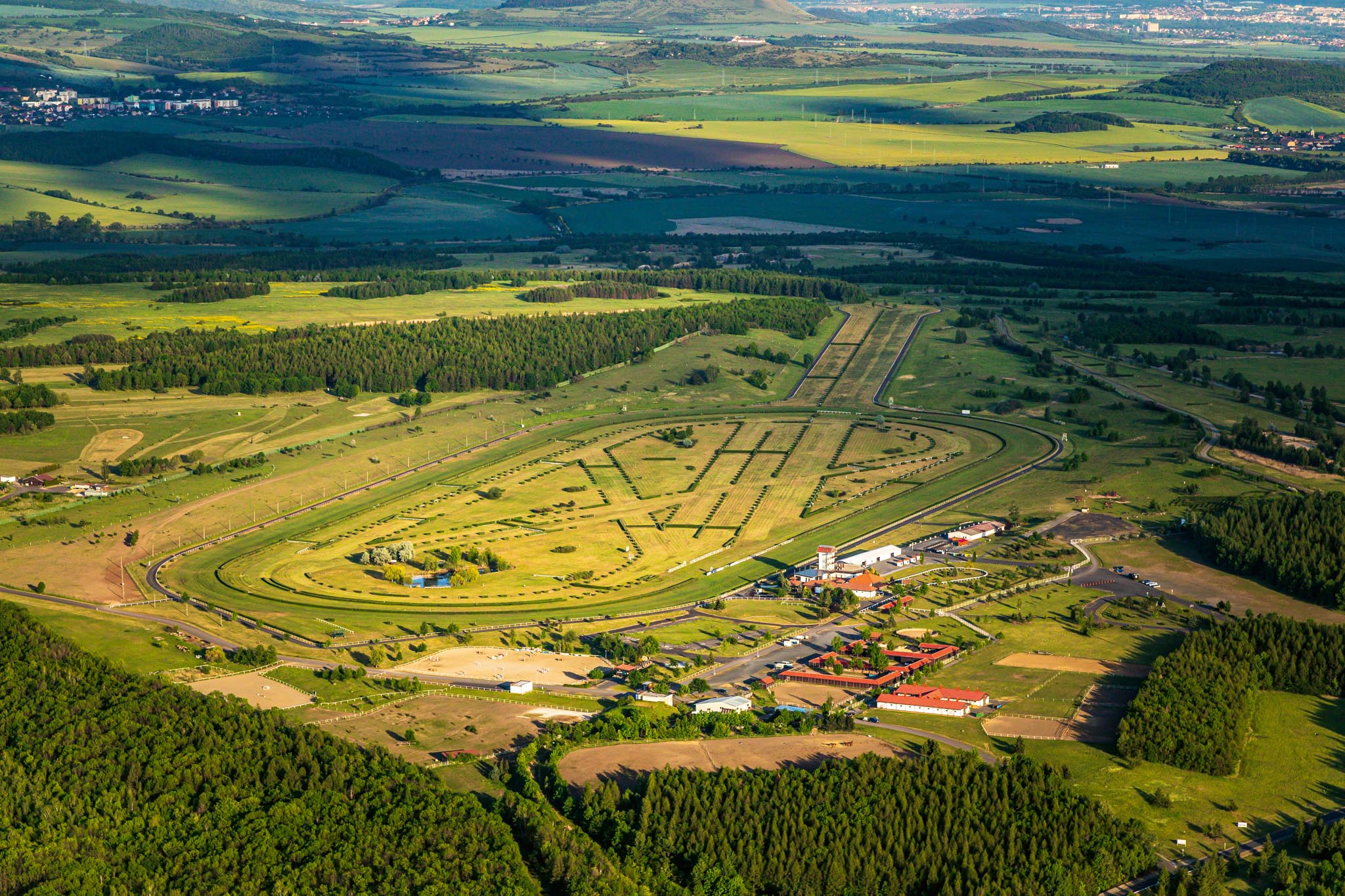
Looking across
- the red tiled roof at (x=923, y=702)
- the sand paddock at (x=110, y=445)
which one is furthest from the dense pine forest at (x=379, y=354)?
the red tiled roof at (x=923, y=702)

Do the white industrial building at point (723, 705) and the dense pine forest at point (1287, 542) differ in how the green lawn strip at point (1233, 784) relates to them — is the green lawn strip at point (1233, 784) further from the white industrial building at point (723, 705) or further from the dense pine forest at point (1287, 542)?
the dense pine forest at point (1287, 542)

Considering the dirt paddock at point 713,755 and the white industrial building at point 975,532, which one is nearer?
the dirt paddock at point 713,755

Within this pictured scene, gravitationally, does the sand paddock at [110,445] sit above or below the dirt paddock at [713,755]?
below

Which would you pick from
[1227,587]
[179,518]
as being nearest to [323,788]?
[179,518]

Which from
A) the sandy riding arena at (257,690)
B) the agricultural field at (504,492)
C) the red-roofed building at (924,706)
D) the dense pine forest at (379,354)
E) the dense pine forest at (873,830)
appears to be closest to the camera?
the dense pine forest at (873,830)

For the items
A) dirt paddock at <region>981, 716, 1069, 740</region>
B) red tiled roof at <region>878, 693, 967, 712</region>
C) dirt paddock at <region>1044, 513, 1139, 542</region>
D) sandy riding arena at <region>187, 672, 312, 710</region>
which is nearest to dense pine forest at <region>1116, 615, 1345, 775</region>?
dirt paddock at <region>981, 716, 1069, 740</region>

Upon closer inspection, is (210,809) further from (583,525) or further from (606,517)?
(606,517)

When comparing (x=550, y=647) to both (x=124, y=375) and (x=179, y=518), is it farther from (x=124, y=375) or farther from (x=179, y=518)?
(x=124, y=375)
